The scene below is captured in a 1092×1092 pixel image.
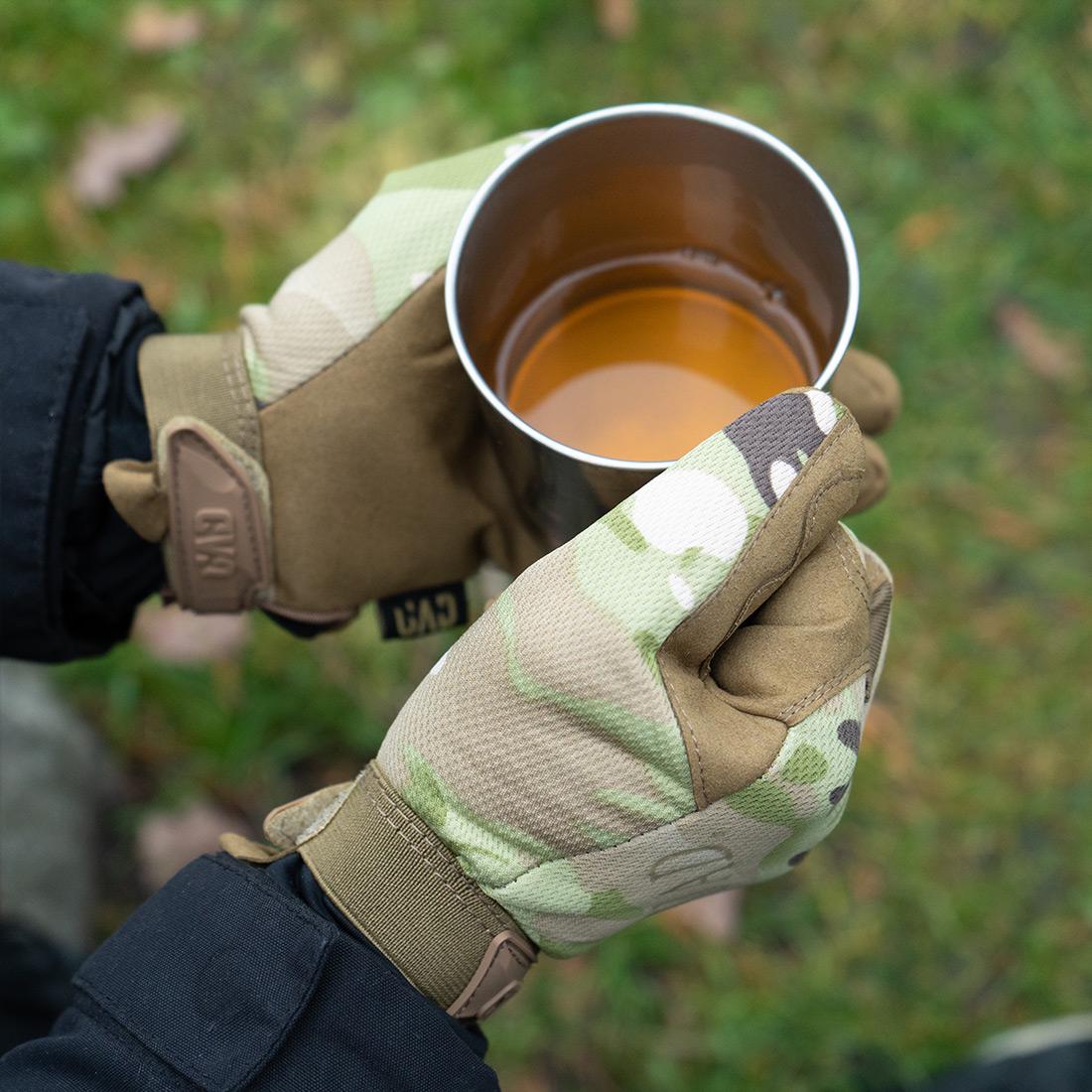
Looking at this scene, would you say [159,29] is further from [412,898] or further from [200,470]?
[412,898]

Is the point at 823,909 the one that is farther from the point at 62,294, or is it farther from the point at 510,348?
the point at 62,294

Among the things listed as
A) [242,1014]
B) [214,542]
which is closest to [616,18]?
[214,542]

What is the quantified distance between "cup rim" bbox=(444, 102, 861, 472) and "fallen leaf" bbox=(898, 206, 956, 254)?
1150 millimetres

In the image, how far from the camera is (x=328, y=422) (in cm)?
104

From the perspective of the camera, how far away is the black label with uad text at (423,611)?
3.83ft

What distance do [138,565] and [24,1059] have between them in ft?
1.45

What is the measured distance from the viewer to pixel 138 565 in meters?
1.12

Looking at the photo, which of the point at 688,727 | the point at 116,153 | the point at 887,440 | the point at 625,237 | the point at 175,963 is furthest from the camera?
the point at 116,153

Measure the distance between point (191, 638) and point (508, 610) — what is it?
1.02 metres

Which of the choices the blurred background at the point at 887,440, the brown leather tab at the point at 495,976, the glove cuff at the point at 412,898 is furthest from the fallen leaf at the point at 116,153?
the brown leather tab at the point at 495,976

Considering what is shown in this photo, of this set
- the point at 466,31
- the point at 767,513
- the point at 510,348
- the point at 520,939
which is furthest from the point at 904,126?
the point at 520,939

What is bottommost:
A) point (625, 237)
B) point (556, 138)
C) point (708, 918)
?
point (708, 918)

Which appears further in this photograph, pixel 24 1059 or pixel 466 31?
pixel 466 31

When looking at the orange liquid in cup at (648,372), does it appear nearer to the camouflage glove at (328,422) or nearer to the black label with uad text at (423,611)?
the camouflage glove at (328,422)
